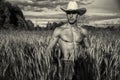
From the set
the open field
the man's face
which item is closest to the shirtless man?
the man's face

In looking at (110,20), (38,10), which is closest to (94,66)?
(110,20)

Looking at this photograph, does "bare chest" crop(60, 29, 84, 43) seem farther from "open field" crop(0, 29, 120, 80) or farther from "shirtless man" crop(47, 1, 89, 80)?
"open field" crop(0, 29, 120, 80)

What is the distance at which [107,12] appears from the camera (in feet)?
28.9

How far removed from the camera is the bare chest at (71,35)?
3.24m

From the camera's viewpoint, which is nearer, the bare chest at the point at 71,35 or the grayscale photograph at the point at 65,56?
the grayscale photograph at the point at 65,56

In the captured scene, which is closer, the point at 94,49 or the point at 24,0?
the point at 94,49

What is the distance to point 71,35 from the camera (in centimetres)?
327

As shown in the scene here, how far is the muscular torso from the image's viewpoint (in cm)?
324

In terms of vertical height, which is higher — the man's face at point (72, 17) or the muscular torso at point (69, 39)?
the man's face at point (72, 17)

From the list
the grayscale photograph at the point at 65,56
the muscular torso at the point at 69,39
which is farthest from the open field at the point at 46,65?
the muscular torso at the point at 69,39

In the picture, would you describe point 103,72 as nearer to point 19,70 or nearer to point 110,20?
point 19,70

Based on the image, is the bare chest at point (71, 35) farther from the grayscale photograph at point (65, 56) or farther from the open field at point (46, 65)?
the open field at point (46, 65)

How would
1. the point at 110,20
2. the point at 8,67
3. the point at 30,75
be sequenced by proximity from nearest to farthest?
the point at 30,75, the point at 8,67, the point at 110,20

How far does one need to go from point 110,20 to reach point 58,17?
1.10 metres
